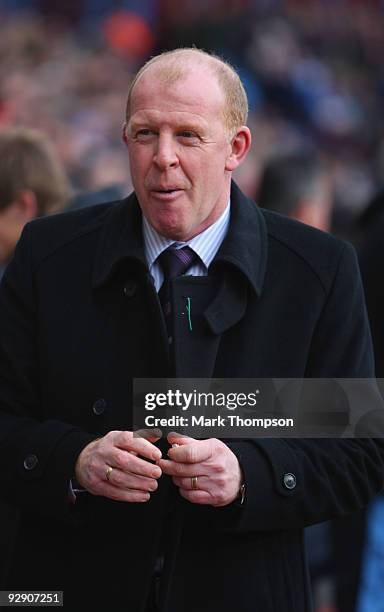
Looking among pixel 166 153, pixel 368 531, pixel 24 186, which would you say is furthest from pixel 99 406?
pixel 368 531

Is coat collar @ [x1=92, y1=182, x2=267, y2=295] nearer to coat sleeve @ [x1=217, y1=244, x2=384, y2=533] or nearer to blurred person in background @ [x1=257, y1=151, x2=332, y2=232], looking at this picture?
coat sleeve @ [x1=217, y1=244, x2=384, y2=533]

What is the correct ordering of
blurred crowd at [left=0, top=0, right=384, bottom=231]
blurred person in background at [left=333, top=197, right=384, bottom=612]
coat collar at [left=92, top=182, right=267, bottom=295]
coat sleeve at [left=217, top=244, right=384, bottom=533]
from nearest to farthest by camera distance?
coat sleeve at [left=217, top=244, right=384, bottom=533], coat collar at [left=92, top=182, right=267, bottom=295], blurred person in background at [left=333, top=197, right=384, bottom=612], blurred crowd at [left=0, top=0, right=384, bottom=231]

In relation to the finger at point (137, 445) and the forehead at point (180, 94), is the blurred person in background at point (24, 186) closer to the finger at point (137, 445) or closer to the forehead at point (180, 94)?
the forehead at point (180, 94)

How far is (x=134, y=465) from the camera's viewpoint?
292 centimetres

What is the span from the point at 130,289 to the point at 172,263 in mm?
121

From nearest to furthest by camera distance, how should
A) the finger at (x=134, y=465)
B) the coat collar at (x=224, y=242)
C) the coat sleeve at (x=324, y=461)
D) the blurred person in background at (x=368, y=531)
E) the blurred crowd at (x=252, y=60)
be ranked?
1. the finger at (x=134, y=465)
2. the coat sleeve at (x=324, y=461)
3. the coat collar at (x=224, y=242)
4. the blurred person in background at (x=368, y=531)
5. the blurred crowd at (x=252, y=60)

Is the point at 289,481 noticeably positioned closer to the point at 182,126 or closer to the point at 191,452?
the point at 191,452

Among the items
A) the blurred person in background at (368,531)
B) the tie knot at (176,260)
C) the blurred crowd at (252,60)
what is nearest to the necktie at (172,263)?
the tie knot at (176,260)

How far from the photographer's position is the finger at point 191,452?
115 inches

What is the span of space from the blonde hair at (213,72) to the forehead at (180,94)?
0.04ft

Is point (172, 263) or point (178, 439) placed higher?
point (172, 263)

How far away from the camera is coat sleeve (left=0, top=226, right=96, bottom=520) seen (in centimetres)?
313

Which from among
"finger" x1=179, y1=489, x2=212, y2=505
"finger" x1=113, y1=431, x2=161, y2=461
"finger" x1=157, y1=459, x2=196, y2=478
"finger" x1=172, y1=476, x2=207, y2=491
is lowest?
"finger" x1=179, y1=489, x2=212, y2=505

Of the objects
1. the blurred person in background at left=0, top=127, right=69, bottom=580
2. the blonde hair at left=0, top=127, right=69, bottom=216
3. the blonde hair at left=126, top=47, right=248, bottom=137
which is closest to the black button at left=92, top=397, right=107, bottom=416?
the blonde hair at left=126, top=47, right=248, bottom=137
